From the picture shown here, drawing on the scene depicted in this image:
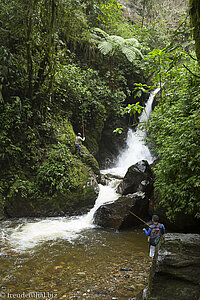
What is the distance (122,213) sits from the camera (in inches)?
293

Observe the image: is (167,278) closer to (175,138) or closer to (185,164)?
(185,164)

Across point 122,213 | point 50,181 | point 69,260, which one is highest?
point 50,181

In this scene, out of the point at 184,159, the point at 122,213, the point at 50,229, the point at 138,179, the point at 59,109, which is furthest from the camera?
the point at 59,109

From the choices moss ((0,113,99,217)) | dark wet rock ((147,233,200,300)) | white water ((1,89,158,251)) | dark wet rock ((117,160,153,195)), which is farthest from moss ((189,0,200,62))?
moss ((0,113,99,217))

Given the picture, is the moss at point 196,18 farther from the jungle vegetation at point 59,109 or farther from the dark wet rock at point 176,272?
the dark wet rock at point 176,272

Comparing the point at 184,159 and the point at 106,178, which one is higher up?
the point at 184,159

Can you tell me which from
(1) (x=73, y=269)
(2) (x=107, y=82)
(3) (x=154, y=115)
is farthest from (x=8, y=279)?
(2) (x=107, y=82)

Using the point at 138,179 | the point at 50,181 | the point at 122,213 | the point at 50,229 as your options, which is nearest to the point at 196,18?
the point at 122,213

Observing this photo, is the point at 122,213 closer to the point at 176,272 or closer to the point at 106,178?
the point at 106,178

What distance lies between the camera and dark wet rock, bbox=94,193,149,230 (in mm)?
7371

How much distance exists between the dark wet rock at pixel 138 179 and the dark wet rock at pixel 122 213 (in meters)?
0.61

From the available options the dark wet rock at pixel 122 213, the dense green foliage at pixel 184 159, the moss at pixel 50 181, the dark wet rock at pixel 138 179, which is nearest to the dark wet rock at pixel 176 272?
the dense green foliage at pixel 184 159

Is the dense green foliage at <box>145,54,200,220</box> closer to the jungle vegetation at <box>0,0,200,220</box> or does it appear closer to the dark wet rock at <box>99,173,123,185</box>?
the jungle vegetation at <box>0,0,200,220</box>

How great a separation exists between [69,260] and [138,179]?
4785 millimetres
